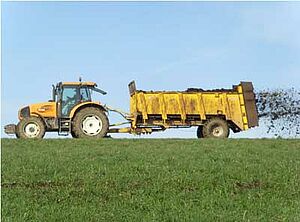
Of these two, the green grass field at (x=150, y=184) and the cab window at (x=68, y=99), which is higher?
the cab window at (x=68, y=99)

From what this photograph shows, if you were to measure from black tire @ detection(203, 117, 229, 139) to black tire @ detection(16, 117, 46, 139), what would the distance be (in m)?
6.23

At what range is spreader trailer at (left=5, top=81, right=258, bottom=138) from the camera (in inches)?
838

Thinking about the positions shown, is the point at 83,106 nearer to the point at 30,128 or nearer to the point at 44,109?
the point at 44,109

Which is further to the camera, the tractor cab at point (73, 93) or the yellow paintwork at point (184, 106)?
the yellow paintwork at point (184, 106)

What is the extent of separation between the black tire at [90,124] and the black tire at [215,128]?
13.9 ft

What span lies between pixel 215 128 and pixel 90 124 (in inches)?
200

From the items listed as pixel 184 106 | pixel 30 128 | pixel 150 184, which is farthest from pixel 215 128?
pixel 150 184

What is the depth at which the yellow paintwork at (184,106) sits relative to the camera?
2320 centimetres

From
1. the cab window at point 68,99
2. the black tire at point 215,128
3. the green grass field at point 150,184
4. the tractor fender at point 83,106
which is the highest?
the cab window at point 68,99

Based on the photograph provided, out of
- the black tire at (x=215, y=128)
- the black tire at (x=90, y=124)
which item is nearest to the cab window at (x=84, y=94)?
the black tire at (x=90, y=124)

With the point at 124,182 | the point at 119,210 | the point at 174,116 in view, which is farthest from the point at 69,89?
the point at 119,210

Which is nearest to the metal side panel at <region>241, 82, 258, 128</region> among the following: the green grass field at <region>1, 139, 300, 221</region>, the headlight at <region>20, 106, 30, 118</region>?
the headlight at <region>20, 106, 30, 118</region>

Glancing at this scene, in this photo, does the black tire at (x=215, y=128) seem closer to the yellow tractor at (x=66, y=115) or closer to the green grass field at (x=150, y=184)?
the yellow tractor at (x=66, y=115)

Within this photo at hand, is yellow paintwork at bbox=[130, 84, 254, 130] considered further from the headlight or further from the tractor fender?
the headlight
